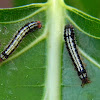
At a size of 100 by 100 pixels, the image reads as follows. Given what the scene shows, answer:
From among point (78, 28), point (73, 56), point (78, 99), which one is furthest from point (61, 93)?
point (78, 28)

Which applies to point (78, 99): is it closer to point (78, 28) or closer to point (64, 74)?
point (64, 74)

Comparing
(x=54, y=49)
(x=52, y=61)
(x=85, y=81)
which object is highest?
(x=54, y=49)

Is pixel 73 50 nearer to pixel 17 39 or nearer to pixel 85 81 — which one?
pixel 85 81

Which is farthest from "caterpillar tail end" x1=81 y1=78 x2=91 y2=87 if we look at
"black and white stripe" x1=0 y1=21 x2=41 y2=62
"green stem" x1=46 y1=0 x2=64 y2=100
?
"black and white stripe" x1=0 y1=21 x2=41 y2=62

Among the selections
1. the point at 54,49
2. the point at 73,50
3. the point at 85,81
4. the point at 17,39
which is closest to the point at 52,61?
the point at 54,49

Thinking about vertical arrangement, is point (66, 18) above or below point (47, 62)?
above

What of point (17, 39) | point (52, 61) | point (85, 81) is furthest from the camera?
point (17, 39)

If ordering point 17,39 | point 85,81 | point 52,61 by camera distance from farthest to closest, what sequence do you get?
point 17,39
point 52,61
point 85,81
